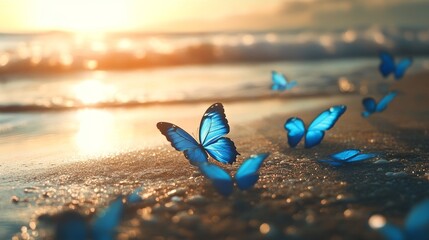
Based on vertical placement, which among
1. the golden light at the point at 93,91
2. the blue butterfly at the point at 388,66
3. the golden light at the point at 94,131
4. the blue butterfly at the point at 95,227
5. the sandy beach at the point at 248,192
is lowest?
the sandy beach at the point at 248,192

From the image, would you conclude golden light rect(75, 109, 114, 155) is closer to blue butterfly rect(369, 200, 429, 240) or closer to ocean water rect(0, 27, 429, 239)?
ocean water rect(0, 27, 429, 239)

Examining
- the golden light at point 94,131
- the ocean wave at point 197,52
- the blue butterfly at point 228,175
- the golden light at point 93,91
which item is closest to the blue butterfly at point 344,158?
the blue butterfly at point 228,175

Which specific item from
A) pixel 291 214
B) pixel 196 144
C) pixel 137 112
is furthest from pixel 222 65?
pixel 291 214

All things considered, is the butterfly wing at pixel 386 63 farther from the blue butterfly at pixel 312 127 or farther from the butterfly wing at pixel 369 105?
the blue butterfly at pixel 312 127

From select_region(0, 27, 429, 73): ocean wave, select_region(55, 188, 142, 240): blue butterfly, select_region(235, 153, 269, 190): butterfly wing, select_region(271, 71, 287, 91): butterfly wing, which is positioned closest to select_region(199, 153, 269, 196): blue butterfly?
select_region(235, 153, 269, 190): butterfly wing

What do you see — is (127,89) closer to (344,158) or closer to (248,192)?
(344,158)

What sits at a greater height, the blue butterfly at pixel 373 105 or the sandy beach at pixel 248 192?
the blue butterfly at pixel 373 105
